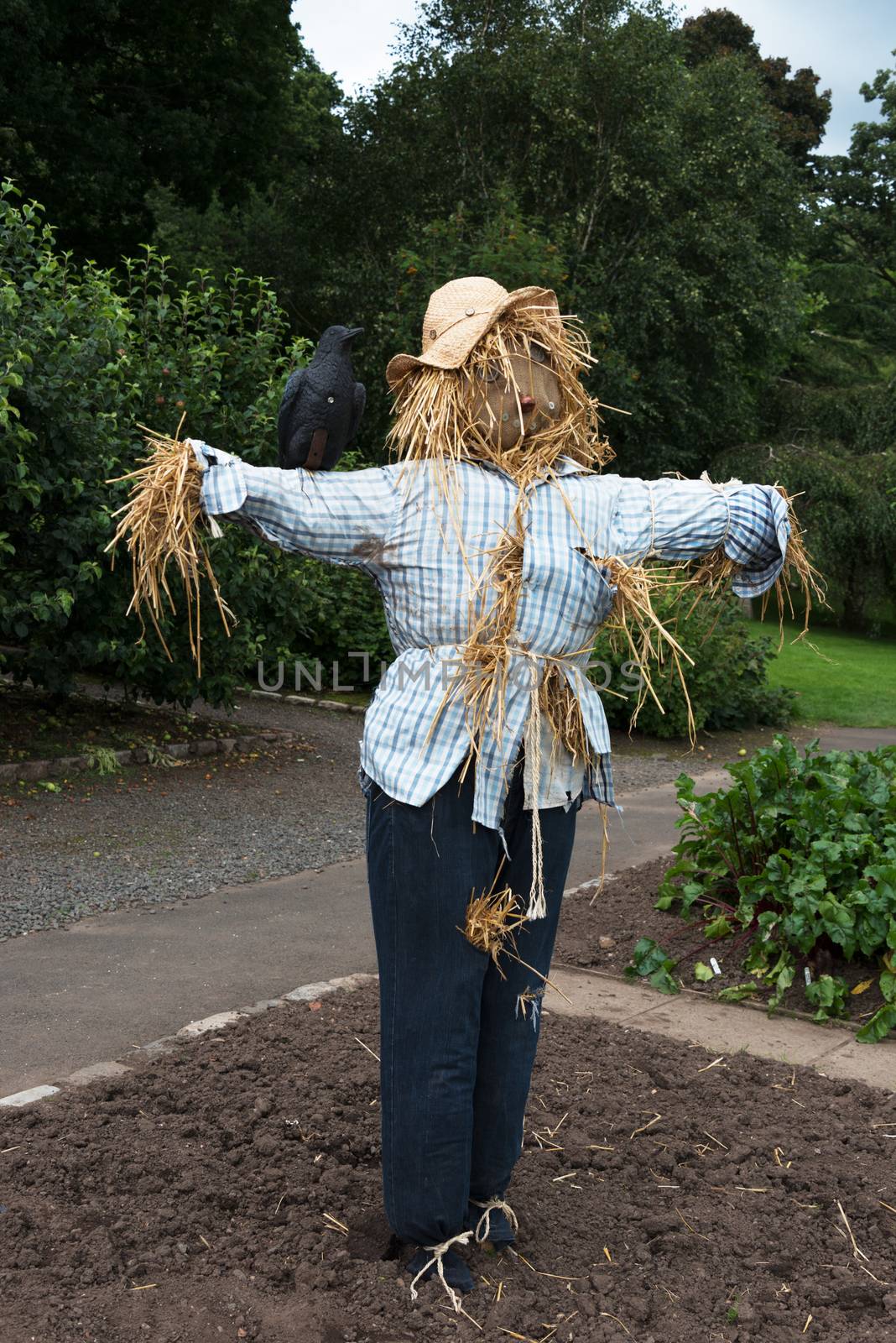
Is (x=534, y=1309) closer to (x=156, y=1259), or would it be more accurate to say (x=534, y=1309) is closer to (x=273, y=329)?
(x=156, y=1259)

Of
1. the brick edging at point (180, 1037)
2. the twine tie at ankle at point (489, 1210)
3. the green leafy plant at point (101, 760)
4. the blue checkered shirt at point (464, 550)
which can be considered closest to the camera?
the blue checkered shirt at point (464, 550)

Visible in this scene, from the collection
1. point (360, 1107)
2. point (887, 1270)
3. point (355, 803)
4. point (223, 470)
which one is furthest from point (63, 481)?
point (887, 1270)

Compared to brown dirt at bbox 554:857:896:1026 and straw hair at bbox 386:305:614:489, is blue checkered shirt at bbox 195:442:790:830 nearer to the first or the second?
straw hair at bbox 386:305:614:489

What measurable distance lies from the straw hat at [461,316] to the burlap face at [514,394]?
0.23 ft

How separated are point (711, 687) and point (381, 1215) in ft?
32.6

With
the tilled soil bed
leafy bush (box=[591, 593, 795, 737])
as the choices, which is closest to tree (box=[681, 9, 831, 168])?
leafy bush (box=[591, 593, 795, 737])

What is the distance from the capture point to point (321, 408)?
2.63 metres

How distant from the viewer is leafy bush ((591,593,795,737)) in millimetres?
12078

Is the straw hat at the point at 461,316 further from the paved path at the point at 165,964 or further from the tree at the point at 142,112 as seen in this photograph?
the tree at the point at 142,112

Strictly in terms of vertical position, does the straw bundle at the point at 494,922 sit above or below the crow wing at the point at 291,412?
below

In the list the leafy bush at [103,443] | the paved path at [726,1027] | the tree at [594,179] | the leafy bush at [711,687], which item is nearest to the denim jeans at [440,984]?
the paved path at [726,1027]

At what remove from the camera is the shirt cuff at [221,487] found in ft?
8.23

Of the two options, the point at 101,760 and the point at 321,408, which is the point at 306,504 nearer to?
the point at 321,408

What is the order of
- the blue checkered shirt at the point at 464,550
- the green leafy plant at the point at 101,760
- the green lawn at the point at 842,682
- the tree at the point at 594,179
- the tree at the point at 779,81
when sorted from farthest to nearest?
1. the tree at the point at 779,81
2. the tree at the point at 594,179
3. the green lawn at the point at 842,682
4. the green leafy plant at the point at 101,760
5. the blue checkered shirt at the point at 464,550
